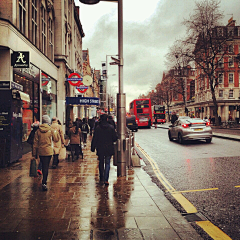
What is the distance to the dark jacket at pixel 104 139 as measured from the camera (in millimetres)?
6809

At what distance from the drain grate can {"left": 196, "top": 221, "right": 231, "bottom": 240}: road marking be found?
0.14 metres

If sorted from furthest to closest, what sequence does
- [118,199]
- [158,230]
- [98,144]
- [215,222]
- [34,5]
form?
[34,5], [98,144], [118,199], [215,222], [158,230]

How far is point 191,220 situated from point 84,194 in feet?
7.70

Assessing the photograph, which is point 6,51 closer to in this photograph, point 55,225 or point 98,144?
point 98,144

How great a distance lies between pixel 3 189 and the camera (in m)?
6.23

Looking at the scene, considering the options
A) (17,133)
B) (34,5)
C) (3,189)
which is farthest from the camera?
(34,5)

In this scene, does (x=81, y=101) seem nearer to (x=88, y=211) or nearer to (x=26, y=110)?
(x=26, y=110)

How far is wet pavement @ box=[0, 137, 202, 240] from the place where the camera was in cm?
371

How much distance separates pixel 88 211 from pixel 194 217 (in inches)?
68.6

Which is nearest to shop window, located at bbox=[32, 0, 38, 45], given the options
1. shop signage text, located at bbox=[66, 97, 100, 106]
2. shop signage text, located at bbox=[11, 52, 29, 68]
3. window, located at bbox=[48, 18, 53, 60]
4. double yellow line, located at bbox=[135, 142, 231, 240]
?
window, located at bbox=[48, 18, 53, 60]

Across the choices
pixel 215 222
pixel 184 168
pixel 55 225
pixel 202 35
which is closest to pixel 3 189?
pixel 55 225

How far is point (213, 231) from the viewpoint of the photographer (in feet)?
12.6

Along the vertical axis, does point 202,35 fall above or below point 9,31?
above

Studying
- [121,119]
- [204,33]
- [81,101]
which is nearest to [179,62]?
[204,33]
